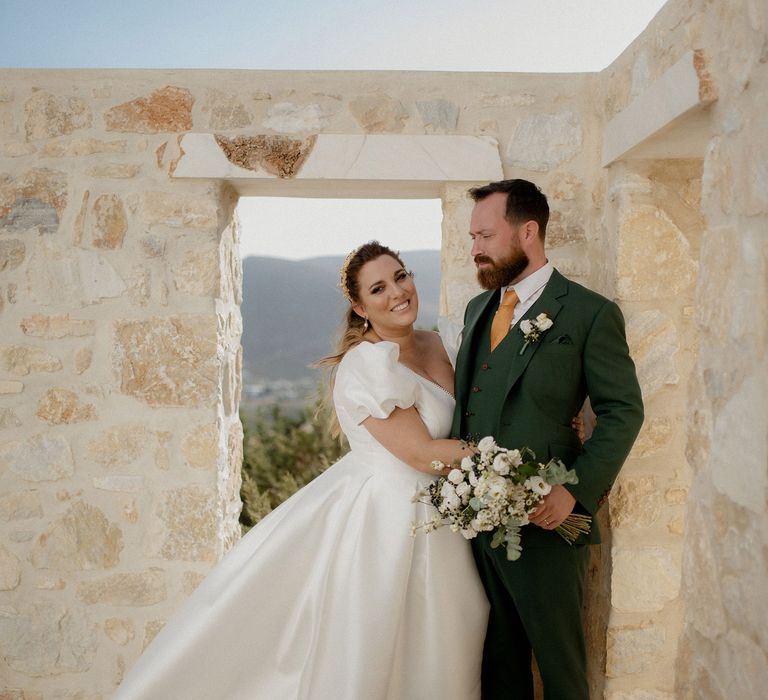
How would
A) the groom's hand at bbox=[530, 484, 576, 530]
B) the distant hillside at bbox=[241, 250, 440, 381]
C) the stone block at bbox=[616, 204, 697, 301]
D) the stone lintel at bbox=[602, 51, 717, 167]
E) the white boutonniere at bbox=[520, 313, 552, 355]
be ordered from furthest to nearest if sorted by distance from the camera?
1. the distant hillside at bbox=[241, 250, 440, 381]
2. the stone block at bbox=[616, 204, 697, 301]
3. the white boutonniere at bbox=[520, 313, 552, 355]
4. the groom's hand at bbox=[530, 484, 576, 530]
5. the stone lintel at bbox=[602, 51, 717, 167]

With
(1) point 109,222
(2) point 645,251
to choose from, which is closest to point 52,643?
(1) point 109,222

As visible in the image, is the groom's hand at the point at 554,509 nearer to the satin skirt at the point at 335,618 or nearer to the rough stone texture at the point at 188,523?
the satin skirt at the point at 335,618

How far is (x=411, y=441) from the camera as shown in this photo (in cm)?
215

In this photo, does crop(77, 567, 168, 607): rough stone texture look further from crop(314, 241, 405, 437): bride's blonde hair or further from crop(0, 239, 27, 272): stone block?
crop(0, 239, 27, 272): stone block

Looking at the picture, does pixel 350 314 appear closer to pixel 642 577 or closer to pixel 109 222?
pixel 109 222

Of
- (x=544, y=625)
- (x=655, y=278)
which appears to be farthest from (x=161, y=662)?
(x=655, y=278)

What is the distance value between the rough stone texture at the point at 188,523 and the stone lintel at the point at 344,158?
1.22 metres

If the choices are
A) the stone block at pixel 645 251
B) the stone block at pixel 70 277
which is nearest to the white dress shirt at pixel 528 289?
the stone block at pixel 645 251

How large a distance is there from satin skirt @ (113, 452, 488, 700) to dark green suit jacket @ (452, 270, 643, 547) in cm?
33

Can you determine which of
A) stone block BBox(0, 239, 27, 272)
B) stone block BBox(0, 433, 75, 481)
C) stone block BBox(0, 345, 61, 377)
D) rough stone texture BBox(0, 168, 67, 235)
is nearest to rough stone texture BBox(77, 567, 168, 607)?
stone block BBox(0, 433, 75, 481)

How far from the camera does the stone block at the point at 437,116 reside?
105 inches

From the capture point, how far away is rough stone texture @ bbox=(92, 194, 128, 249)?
269 centimetres

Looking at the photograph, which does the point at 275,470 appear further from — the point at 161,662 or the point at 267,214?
the point at 161,662

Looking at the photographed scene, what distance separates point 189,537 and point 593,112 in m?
2.22
